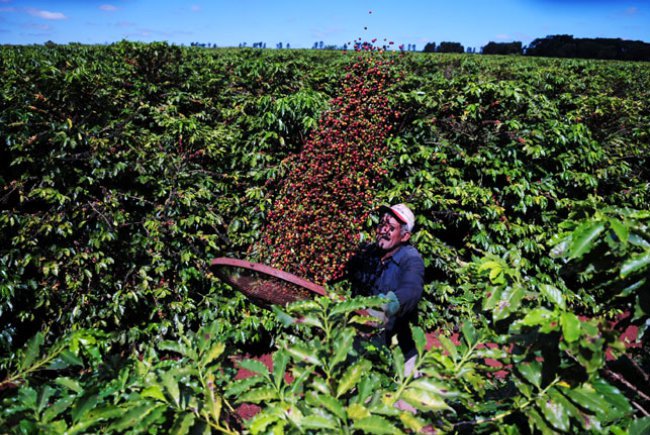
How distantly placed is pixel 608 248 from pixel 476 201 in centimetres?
405

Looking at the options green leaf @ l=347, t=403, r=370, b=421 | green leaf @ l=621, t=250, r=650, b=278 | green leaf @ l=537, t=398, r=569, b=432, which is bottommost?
green leaf @ l=347, t=403, r=370, b=421

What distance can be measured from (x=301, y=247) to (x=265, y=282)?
1.45 meters

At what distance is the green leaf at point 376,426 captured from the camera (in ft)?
3.74

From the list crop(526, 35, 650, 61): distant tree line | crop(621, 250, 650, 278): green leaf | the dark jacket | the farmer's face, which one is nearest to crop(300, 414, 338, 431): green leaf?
crop(621, 250, 650, 278): green leaf

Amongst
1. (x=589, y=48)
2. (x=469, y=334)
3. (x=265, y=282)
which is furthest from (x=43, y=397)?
(x=589, y=48)

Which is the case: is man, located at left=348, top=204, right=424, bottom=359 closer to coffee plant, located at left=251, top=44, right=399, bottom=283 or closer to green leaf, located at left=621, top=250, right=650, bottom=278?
coffee plant, located at left=251, top=44, right=399, bottom=283

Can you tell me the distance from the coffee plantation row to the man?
11.0 inches

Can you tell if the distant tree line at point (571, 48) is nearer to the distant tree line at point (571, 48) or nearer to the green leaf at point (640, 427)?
the distant tree line at point (571, 48)

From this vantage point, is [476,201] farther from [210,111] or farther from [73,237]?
[73,237]

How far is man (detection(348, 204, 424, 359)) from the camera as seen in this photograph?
10.0 feet

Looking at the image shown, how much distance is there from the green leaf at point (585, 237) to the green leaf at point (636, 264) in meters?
0.12

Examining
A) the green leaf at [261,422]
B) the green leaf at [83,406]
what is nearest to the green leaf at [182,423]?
the green leaf at [261,422]

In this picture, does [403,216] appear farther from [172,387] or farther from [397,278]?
[172,387]

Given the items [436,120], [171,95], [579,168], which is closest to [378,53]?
[436,120]
